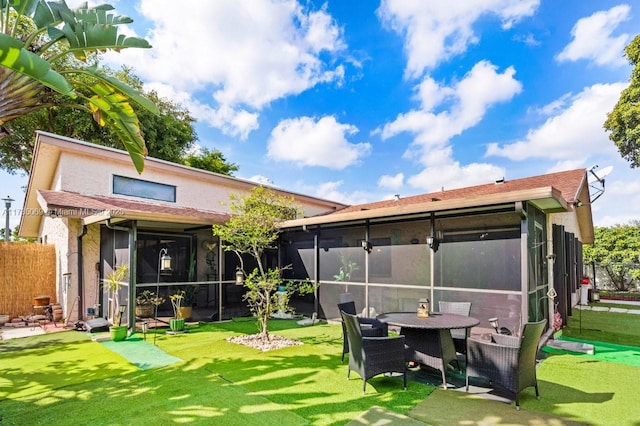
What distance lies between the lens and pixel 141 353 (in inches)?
253

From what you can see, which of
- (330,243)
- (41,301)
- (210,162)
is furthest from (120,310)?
(210,162)

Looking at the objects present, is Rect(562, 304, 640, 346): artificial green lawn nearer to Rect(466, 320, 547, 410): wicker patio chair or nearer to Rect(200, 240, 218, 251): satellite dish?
Rect(466, 320, 547, 410): wicker patio chair

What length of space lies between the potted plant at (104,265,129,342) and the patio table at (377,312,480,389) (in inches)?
229

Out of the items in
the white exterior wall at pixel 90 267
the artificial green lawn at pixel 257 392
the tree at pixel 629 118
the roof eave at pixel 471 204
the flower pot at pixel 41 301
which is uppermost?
the tree at pixel 629 118

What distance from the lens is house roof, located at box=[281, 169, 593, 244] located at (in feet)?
20.1

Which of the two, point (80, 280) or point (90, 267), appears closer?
point (80, 280)

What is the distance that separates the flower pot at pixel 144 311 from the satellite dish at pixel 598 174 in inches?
488

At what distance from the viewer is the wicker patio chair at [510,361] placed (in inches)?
156

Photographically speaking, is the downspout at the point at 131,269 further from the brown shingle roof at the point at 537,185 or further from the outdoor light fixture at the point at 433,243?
the brown shingle roof at the point at 537,185

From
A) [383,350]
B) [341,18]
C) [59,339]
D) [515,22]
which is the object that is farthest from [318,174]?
[383,350]

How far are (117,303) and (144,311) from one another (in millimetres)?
895

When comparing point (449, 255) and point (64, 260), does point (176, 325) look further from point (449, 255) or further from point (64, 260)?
point (449, 255)

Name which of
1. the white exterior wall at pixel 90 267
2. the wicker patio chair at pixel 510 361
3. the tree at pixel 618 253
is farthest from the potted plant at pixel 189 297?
the tree at pixel 618 253

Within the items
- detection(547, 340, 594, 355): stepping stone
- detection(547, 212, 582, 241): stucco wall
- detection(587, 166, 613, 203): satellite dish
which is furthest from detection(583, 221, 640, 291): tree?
detection(547, 340, 594, 355): stepping stone
